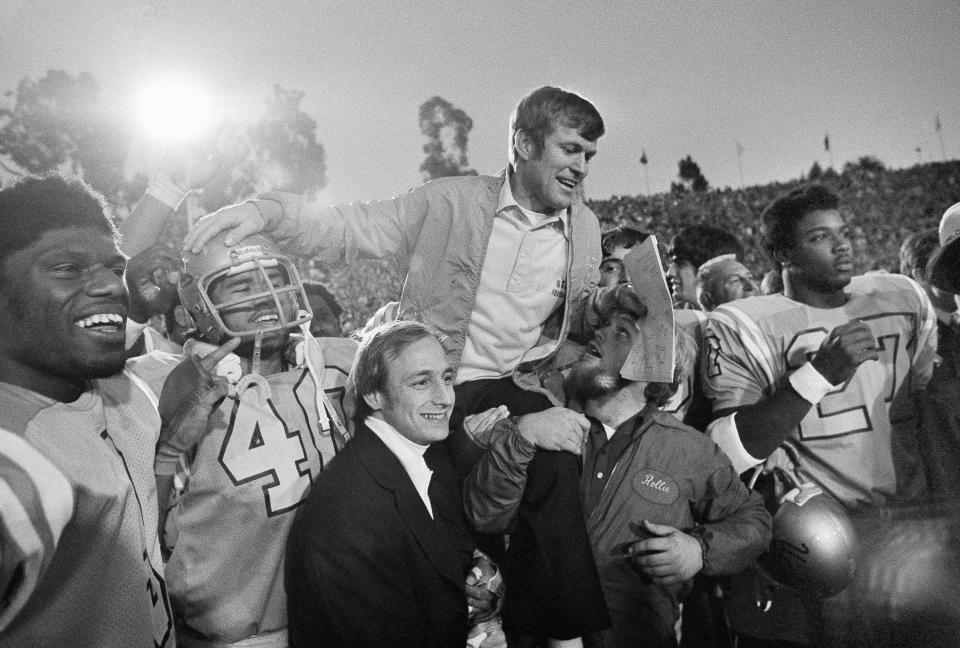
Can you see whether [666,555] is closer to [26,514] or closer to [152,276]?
[26,514]

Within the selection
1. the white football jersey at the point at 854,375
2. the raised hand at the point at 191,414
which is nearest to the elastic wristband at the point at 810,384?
the white football jersey at the point at 854,375

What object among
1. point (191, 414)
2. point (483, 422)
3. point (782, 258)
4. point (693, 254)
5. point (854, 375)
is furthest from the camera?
point (693, 254)

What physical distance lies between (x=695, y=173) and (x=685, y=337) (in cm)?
6811

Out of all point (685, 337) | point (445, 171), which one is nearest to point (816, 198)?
point (685, 337)

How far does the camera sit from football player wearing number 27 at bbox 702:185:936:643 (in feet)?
9.27

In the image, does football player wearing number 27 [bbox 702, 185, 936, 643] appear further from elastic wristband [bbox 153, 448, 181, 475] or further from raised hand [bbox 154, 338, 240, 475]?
elastic wristband [bbox 153, 448, 181, 475]

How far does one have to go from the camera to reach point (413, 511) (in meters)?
2.22

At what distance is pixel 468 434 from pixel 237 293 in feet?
3.37

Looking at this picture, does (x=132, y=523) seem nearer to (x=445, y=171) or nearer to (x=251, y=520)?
(x=251, y=520)

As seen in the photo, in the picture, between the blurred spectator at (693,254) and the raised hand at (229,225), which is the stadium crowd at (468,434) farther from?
the blurred spectator at (693,254)

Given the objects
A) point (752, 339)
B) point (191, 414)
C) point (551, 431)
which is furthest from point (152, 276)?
point (752, 339)

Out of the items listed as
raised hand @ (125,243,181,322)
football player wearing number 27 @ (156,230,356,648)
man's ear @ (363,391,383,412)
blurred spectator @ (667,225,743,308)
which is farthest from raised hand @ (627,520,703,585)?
blurred spectator @ (667,225,743,308)

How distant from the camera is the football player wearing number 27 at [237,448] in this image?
7.43ft

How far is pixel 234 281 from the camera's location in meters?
2.43
